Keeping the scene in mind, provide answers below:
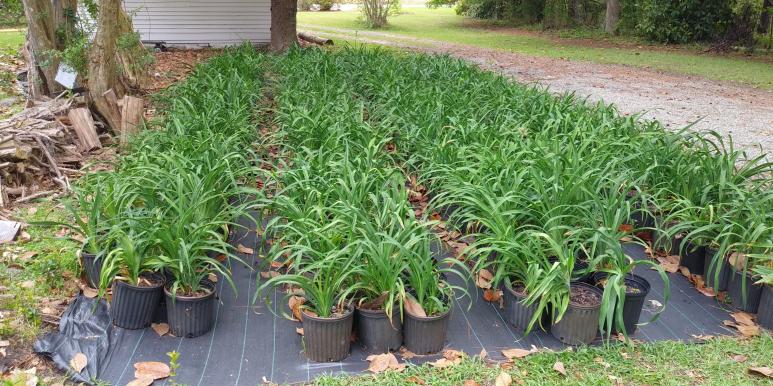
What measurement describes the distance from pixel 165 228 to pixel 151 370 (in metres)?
0.68

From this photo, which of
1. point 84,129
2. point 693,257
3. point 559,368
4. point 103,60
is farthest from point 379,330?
point 103,60

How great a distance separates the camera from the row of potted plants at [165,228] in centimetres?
294

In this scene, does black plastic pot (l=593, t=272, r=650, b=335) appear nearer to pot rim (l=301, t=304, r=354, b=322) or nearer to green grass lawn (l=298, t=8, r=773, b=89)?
pot rim (l=301, t=304, r=354, b=322)

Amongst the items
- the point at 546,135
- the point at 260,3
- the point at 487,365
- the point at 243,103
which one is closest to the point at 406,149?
the point at 546,135

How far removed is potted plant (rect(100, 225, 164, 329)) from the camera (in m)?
2.93

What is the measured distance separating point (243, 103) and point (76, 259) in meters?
3.09

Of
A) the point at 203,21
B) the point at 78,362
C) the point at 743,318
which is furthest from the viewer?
the point at 203,21

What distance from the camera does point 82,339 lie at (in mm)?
2867

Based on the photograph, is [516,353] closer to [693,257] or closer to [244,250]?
[693,257]

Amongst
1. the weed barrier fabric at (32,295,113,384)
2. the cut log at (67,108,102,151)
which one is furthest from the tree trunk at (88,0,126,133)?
the weed barrier fabric at (32,295,113,384)

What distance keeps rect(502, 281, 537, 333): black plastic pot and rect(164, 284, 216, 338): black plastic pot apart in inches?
57.5

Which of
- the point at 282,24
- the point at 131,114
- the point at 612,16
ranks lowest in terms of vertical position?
the point at 131,114

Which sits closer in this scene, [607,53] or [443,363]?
[443,363]

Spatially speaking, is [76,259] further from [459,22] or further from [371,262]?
[459,22]
